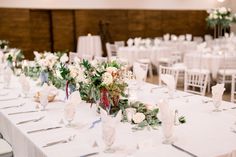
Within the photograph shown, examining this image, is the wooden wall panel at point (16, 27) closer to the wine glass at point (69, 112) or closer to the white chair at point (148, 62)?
the white chair at point (148, 62)

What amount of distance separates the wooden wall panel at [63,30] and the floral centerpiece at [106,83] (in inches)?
360

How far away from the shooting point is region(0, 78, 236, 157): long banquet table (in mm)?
2266

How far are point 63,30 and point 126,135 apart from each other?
10.1 m

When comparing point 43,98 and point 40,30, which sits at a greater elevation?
point 40,30

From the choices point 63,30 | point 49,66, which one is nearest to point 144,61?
point 63,30

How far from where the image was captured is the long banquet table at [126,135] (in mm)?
2266

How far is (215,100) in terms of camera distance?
128 inches

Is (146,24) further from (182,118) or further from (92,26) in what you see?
(182,118)

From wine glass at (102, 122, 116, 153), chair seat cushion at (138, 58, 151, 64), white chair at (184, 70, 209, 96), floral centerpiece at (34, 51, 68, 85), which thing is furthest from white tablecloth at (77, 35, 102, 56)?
wine glass at (102, 122, 116, 153)

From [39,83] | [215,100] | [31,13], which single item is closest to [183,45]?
[31,13]

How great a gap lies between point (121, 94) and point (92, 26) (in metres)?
10.0

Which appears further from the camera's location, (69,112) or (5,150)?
(5,150)

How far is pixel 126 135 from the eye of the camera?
2.55 m

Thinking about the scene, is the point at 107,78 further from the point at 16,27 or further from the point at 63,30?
the point at 63,30
